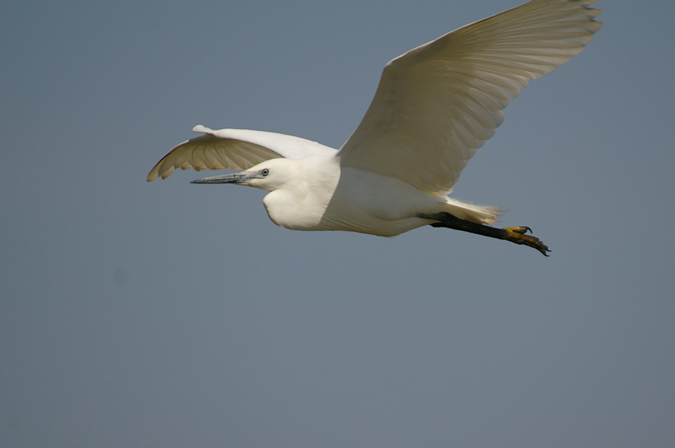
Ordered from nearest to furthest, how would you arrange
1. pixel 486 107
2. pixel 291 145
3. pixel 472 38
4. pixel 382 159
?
pixel 472 38 → pixel 486 107 → pixel 382 159 → pixel 291 145

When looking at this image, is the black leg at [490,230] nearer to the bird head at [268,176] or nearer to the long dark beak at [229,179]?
the bird head at [268,176]

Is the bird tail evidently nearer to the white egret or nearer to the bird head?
the white egret

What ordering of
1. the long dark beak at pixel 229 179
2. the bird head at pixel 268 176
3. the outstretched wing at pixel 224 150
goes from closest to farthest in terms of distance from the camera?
the bird head at pixel 268 176, the long dark beak at pixel 229 179, the outstretched wing at pixel 224 150

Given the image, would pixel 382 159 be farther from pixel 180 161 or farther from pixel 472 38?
pixel 180 161

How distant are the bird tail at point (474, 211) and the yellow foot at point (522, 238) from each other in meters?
0.48

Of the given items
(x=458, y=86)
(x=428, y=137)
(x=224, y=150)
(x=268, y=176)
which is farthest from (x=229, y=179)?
(x=458, y=86)

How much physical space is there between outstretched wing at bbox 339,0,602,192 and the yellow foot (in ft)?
4.44

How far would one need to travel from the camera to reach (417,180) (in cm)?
770

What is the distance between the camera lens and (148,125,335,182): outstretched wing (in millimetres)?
9266

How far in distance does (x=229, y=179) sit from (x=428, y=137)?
2.24m

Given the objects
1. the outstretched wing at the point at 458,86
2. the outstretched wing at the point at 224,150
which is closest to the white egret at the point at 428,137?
the outstretched wing at the point at 458,86

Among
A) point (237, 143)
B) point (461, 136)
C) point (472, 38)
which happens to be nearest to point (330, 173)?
point (461, 136)

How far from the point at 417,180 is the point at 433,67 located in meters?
1.60

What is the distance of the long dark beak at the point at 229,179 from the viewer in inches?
305
